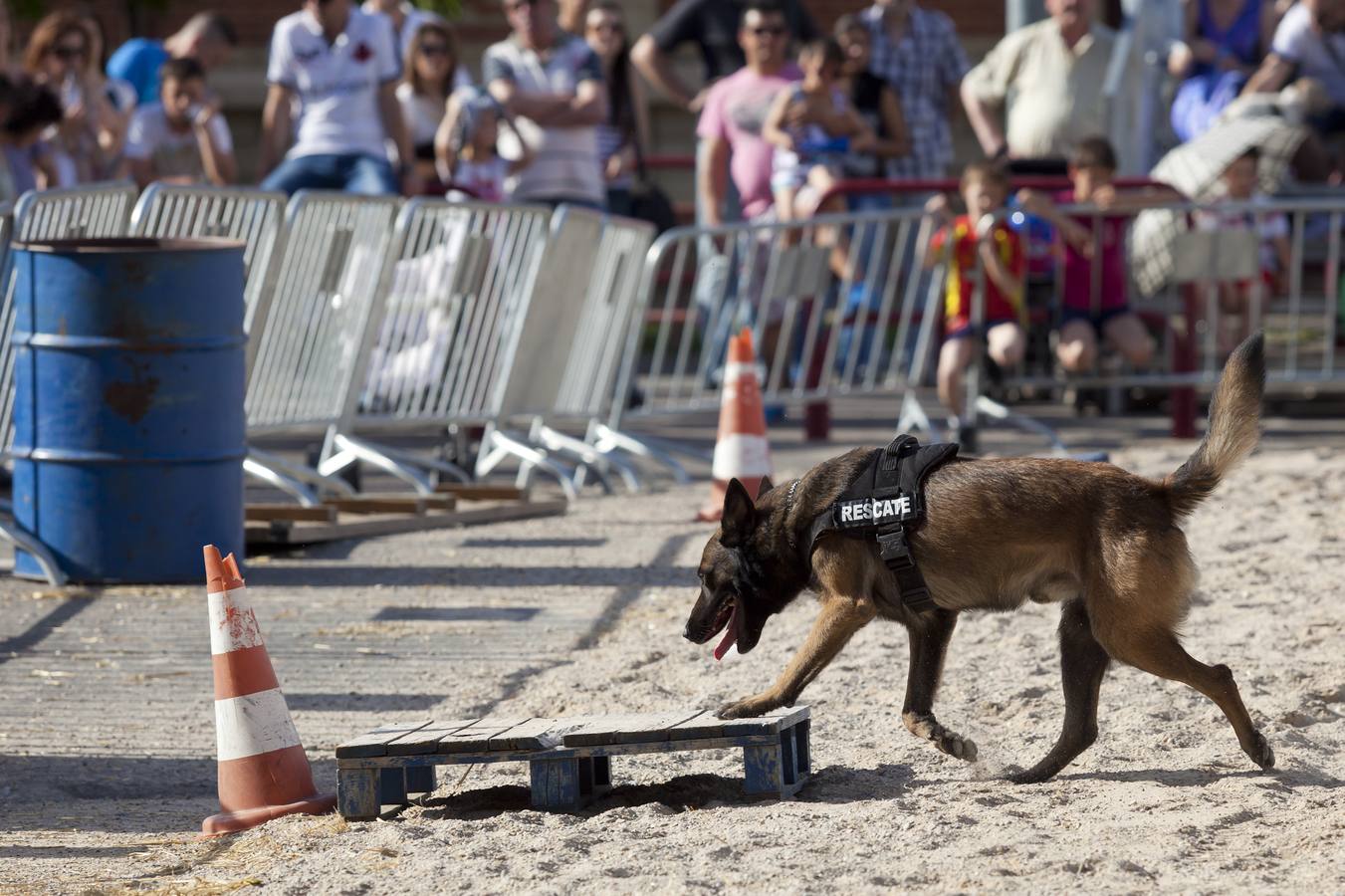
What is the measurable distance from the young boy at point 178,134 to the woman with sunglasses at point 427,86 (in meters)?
1.18

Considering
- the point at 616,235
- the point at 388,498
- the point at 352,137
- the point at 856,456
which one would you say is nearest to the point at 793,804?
the point at 856,456

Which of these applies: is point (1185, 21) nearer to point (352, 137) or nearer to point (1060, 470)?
point (352, 137)

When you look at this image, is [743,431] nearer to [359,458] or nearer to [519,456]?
[519,456]

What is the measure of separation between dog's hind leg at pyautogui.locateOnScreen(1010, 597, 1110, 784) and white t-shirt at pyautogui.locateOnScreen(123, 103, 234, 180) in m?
9.06

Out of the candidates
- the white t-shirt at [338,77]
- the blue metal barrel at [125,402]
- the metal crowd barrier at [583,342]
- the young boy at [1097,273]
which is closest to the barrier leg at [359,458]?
the metal crowd barrier at [583,342]

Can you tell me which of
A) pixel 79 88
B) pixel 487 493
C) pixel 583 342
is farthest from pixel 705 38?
pixel 487 493

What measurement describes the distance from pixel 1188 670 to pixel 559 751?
154cm

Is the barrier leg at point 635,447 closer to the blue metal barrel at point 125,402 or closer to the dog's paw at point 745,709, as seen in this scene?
the blue metal barrel at point 125,402

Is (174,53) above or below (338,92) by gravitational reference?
above

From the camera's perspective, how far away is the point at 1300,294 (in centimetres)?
1296

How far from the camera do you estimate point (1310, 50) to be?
1409 cm

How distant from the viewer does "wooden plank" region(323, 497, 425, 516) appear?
9.55 meters

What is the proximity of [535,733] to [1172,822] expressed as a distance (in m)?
1.50

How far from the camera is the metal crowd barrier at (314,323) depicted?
31.2ft
